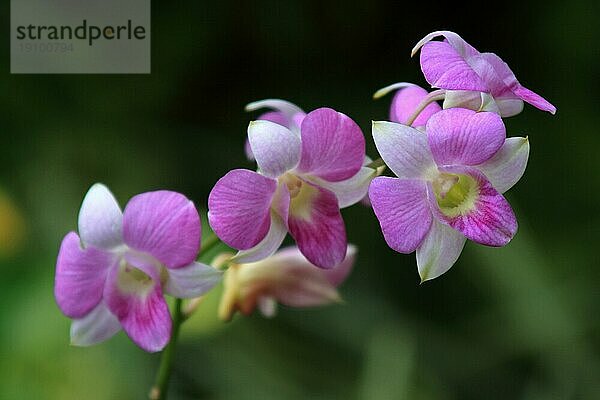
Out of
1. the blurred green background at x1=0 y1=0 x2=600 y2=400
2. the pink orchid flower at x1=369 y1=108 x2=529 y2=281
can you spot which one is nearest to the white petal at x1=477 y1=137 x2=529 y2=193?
the pink orchid flower at x1=369 y1=108 x2=529 y2=281

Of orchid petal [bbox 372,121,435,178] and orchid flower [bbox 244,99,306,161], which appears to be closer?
orchid petal [bbox 372,121,435,178]

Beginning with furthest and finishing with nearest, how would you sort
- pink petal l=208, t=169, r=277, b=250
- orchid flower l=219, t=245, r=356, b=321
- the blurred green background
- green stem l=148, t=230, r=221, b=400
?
the blurred green background, orchid flower l=219, t=245, r=356, b=321, green stem l=148, t=230, r=221, b=400, pink petal l=208, t=169, r=277, b=250

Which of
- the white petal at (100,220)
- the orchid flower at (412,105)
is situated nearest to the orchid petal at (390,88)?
the orchid flower at (412,105)

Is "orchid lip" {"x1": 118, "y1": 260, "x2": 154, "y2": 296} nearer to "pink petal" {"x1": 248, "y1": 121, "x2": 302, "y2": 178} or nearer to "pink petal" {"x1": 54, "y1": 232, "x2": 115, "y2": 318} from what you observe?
"pink petal" {"x1": 54, "y1": 232, "x2": 115, "y2": 318}

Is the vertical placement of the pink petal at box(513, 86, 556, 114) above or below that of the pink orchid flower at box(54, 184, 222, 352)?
above

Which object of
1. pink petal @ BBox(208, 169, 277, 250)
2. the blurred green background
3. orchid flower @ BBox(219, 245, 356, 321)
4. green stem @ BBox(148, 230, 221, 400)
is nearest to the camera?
pink petal @ BBox(208, 169, 277, 250)

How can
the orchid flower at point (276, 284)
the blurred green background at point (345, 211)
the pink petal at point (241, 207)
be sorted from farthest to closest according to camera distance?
the blurred green background at point (345, 211), the orchid flower at point (276, 284), the pink petal at point (241, 207)

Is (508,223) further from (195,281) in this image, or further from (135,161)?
(135,161)

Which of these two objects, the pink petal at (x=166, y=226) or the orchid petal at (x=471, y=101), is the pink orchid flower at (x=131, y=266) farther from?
the orchid petal at (x=471, y=101)
